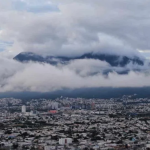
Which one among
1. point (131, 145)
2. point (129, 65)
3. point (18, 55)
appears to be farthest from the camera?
point (129, 65)

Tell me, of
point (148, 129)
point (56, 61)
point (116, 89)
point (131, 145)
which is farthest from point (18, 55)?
point (131, 145)

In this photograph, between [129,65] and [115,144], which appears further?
[129,65]

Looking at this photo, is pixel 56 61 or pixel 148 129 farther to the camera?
pixel 56 61

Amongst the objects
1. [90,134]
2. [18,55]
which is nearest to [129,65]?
[18,55]

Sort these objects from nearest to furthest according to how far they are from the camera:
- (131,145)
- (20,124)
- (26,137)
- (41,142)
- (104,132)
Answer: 1. (131,145)
2. (41,142)
3. (26,137)
4. (104,132)
5. (20,124)

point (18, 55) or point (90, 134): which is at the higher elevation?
point (18, 55)

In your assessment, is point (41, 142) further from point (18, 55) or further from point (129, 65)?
point (129, 65)

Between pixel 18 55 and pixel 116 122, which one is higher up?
pixel 18 55

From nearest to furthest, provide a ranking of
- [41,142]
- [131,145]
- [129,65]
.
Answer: [131,145], [41,142], [129,65]

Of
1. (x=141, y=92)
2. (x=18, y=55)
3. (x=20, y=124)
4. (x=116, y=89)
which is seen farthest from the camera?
(x=18, y=55)

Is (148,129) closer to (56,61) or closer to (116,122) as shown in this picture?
(116,122)
